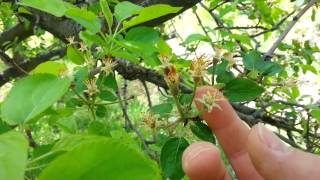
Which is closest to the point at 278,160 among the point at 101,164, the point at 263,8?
the point at 101,164

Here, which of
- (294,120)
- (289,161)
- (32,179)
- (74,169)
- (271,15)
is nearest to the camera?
(74,169)

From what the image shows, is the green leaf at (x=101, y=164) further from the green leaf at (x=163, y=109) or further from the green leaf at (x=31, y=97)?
the green leaf at (x=163, y=109)

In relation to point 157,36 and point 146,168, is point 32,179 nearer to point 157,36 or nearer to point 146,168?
point 146,168

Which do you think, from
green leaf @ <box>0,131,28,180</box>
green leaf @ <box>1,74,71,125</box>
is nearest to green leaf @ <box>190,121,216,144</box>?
green leaf @ <box>1,74,71,125</box>

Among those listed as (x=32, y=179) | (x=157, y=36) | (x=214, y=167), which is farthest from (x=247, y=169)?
(x=32, y=179)

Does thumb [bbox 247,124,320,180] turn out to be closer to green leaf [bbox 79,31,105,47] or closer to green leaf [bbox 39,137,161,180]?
green leaf [bbox 79,31,105,47]

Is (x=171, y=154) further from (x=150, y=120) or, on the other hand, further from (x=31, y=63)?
(x=31, y=63)
